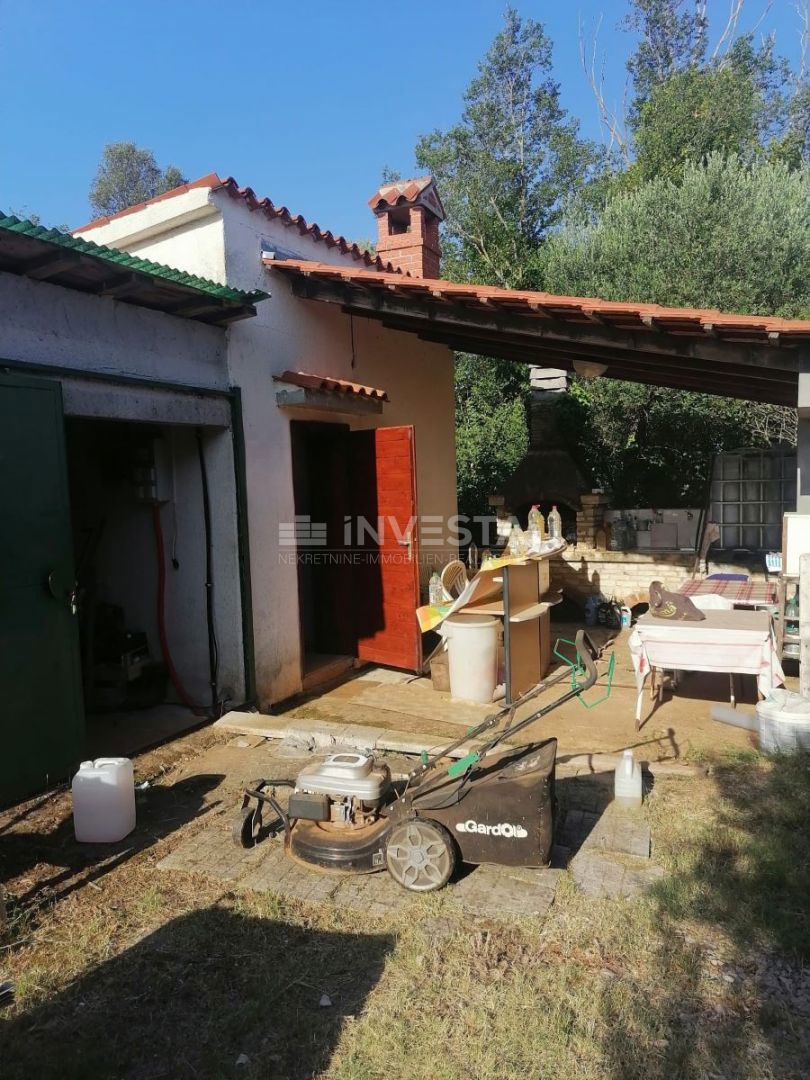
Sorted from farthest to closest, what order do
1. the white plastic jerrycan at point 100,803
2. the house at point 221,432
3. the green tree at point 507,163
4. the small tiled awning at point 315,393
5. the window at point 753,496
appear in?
the green tree at point 507,163, the window at point 753,496, the small tiled awning at point 315,393, the house at point 221,432, the white plastic jerrycan at point 100,803

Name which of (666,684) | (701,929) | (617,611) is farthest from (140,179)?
(701,929)

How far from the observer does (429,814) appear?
336 centimetres

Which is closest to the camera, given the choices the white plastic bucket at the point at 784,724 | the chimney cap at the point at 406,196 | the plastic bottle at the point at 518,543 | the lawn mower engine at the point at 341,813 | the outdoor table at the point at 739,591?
the lawn mower engine at the point at 341,813

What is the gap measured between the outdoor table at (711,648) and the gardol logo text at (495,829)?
2.57m

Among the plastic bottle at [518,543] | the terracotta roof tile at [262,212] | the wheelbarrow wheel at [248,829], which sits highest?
the terracotta roof tile at [262,212]

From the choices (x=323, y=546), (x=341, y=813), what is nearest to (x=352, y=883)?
(x=341, y=813)

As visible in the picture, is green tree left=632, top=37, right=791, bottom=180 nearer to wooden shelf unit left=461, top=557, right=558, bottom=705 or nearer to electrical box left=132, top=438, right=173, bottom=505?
wooden shelf unit left=461, top=557, right=558, bottom=705

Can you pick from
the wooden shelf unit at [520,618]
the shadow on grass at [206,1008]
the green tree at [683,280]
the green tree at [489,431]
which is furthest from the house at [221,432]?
the green tree at [489,431]

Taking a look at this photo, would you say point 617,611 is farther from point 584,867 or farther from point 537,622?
point 584,867

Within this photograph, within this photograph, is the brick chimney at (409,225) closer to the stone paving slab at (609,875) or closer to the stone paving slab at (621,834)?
the stone paving slab at (621,834)

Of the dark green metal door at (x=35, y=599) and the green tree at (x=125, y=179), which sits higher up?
the green tree at (x=125, y=179)

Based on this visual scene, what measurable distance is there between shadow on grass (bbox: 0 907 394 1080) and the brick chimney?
26.9 feet

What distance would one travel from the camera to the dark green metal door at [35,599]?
421cm

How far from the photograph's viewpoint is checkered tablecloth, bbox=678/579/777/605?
23.6 ft
